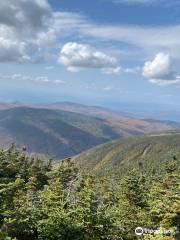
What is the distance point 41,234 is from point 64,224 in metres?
2.41

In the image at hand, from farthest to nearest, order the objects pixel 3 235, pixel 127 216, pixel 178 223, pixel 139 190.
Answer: pixel 139 190
pixel 127 216
pixel 178 223
pixel 3 235

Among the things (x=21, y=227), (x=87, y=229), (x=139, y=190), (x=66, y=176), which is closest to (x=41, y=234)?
(x=21, y=227)

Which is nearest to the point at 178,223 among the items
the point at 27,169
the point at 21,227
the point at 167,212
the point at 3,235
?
the point at 167,212

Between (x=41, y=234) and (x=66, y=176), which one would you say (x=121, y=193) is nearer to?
(x=66, y=176)

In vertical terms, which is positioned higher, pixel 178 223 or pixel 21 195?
pixel 178 223

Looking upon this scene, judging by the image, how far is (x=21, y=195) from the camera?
82812 mm

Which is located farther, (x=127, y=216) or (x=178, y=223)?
(x=127, y=216)

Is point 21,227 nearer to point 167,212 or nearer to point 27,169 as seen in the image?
point 167,212

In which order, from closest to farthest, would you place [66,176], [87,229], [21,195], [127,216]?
1. [87,229]
2. [127,216]
3. [21,195]
4. [66,176]

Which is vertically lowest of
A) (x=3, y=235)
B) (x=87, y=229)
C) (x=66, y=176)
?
(x=66, y=176)

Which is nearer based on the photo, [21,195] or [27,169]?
[21,195]

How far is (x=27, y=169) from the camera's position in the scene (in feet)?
376

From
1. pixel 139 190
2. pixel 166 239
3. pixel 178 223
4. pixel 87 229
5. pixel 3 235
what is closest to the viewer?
pixel 3 235

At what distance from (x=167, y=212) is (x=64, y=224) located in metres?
13.3
